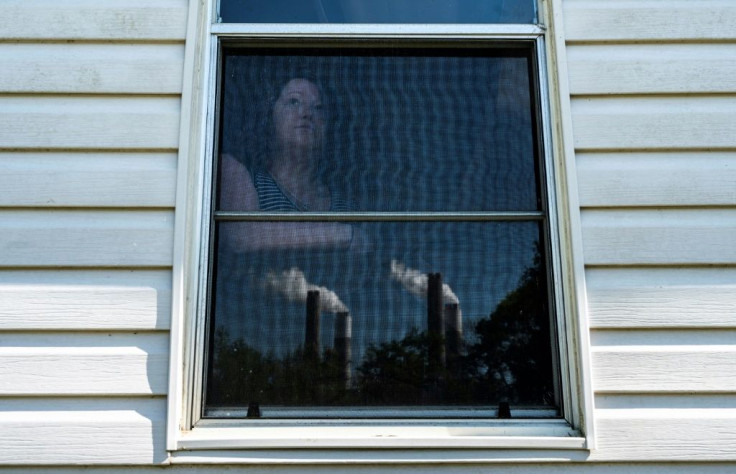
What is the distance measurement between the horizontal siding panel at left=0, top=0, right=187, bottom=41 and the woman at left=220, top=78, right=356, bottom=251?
0.39 meters

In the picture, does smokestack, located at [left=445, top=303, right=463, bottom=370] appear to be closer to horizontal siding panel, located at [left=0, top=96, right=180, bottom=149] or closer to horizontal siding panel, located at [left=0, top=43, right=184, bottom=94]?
horizontal siding panel, located at [left=0, top=96, right=180, bottom=149]

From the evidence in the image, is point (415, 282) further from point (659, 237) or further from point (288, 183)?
point (659, 237)

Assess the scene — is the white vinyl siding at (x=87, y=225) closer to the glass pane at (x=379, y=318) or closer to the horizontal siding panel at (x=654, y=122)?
the glass pane at (x=379, y=318)

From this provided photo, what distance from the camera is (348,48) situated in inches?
84.7

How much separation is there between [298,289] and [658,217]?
1021 millimetres

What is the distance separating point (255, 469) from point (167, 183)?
81 centimetres

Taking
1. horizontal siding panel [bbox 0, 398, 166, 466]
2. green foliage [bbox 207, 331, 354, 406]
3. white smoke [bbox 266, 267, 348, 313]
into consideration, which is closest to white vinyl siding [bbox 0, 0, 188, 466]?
horizontal siding panel [bbox 0, 398, 166, 466]

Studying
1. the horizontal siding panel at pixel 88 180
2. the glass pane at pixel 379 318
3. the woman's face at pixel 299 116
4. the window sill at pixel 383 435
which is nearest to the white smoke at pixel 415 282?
the glass pane at pixel 379 318

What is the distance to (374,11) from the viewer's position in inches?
86.3

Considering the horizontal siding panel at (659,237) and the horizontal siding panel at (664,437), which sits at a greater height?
the horizontal siding panel at (659,237)

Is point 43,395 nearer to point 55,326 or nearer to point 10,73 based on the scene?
point 55,326

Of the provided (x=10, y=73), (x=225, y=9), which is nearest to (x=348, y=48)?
(x=225, y=9)

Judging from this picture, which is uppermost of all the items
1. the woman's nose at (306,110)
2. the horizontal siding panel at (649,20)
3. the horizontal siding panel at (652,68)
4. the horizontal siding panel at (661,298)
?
the horizontal siding panel at (649,20)

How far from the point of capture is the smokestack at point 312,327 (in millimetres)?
1939
